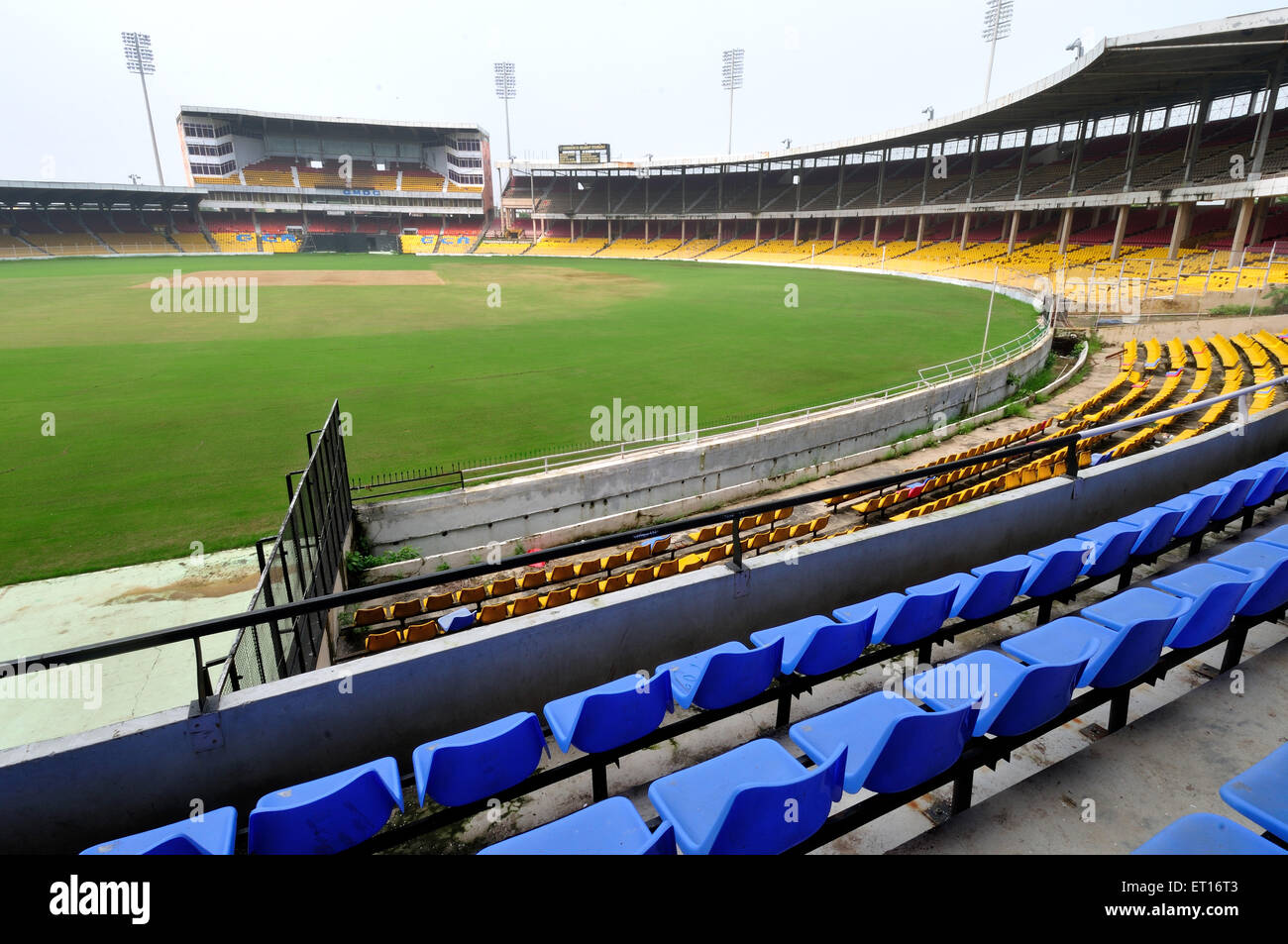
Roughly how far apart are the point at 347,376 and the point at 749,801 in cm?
2183

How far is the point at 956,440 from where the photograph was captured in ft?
56.6

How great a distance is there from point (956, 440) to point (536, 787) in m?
16.6

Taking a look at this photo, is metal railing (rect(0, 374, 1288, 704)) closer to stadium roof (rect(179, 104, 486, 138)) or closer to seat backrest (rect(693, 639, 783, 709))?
seat backrest (rect(693, 639, 783, 709))

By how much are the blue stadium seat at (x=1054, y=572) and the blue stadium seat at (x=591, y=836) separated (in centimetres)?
347

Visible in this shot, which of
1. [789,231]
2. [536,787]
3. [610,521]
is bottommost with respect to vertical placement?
[610,521]

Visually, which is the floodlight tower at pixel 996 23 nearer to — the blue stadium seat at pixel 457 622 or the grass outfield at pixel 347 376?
the grass outfield at pixel 347 376

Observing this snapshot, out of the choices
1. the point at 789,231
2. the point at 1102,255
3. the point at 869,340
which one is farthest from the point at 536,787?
the point at 789,231

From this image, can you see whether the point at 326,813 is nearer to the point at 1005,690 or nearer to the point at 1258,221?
the point at 1005,690

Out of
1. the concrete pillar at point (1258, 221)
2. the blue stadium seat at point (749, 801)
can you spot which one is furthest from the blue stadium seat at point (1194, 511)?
the concrete pillar at point (1258, 221)

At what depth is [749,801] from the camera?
2.46 m

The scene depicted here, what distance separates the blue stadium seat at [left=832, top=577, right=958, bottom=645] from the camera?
422 centimetres

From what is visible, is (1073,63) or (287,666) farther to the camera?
(1073,63)

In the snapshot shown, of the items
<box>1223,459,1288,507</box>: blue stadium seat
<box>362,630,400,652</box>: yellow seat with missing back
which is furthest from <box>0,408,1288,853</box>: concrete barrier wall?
<box>362,630,400,652</box>: yellow seat with missing back
